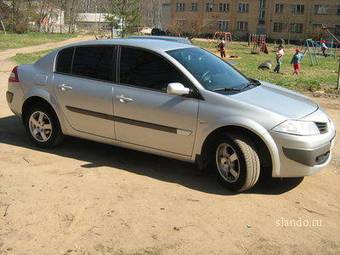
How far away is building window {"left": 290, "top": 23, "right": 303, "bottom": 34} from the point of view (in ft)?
264

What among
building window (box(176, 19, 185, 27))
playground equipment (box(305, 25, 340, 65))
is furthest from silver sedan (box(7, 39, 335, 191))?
building window (box(176, 19, 185, 27))

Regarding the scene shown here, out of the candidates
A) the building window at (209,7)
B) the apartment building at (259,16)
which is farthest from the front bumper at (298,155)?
the building window at (209,7)

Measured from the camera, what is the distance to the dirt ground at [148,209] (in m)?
4.32

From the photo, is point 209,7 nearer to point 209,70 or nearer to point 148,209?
point 209,70

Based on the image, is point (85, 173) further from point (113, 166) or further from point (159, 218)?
point (159, 218)

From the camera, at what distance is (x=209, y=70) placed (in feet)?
19.9

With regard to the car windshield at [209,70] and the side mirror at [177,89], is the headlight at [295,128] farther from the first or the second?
the side mirror at [177,89]

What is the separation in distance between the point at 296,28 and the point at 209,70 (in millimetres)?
78265

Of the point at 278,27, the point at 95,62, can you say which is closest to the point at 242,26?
the point at 278,27

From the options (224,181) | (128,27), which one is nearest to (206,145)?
(224,181)

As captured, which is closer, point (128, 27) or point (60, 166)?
point (60, 166)

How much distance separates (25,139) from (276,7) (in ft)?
264

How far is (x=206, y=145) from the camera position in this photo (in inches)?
219

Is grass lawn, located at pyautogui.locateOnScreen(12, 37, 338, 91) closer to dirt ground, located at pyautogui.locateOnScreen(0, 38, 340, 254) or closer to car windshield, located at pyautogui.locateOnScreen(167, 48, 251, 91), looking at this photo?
car windshield, located at pyautogui.locateOnScreen(167, 48, 251, 91)
